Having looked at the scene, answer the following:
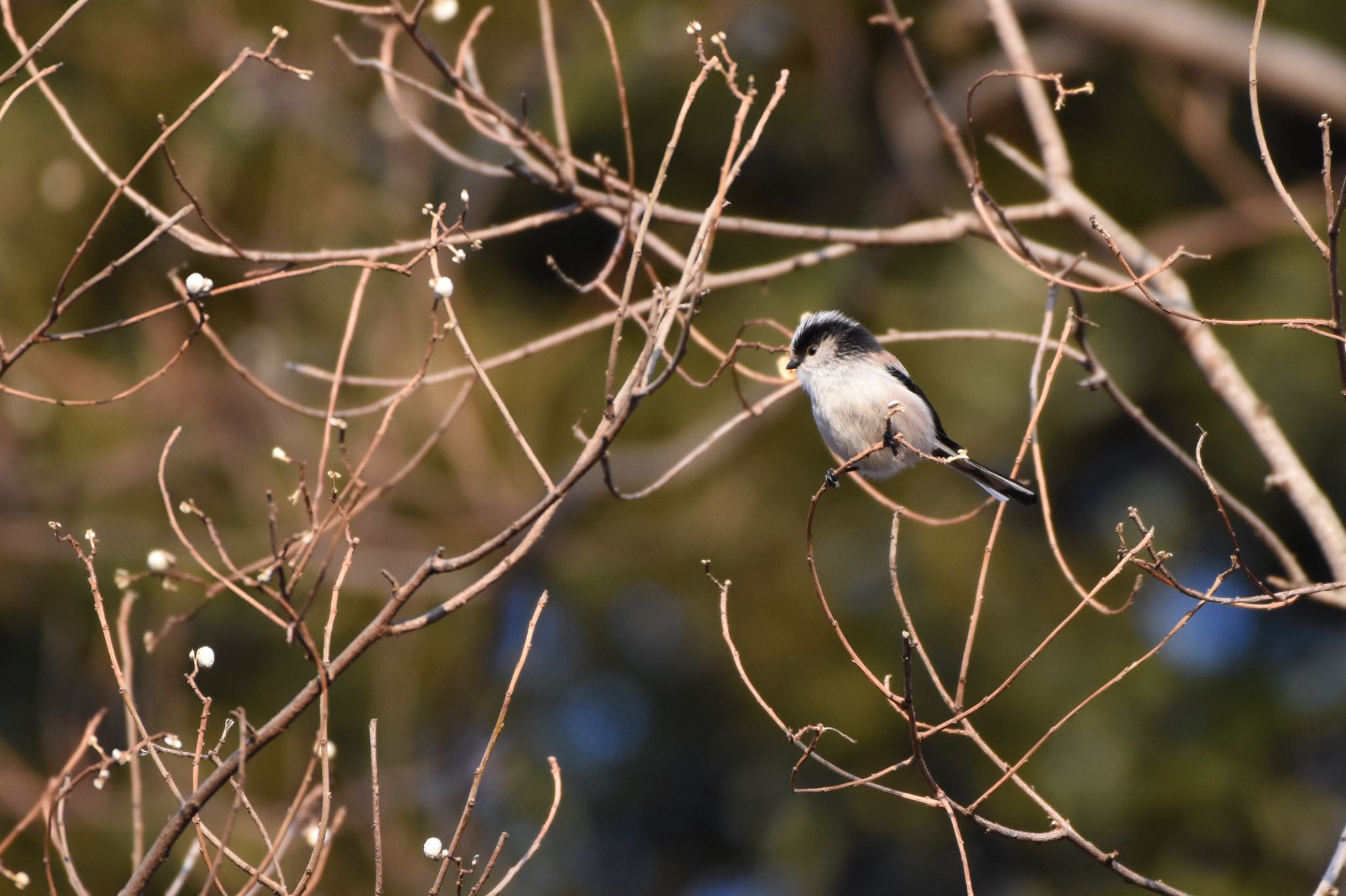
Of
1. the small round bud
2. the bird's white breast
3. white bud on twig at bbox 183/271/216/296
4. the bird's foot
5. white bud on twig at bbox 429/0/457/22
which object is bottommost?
the small round bud

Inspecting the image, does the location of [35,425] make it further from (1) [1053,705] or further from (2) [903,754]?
(1) [1053,705]

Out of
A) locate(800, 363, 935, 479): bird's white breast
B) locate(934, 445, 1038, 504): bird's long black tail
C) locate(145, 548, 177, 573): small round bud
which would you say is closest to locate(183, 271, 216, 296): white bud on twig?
locate(145, 548, 177, 573): small round bud

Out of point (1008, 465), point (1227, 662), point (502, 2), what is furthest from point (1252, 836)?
point (502, 2)

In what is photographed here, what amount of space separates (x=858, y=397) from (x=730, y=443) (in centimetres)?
345

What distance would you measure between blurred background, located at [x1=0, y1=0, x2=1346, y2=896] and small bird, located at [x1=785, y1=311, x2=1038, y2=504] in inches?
99.0

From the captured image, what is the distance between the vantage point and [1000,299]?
7.10 meters

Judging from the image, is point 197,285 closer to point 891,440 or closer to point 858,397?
point 891,440

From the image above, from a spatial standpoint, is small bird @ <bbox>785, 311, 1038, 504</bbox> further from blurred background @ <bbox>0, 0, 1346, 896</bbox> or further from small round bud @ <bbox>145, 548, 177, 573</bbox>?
blurred background @ <bbox>0, 0, 1346, 896</bbox>

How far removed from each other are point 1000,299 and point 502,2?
3593mm

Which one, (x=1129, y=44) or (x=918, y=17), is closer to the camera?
(x=1129, y=44)

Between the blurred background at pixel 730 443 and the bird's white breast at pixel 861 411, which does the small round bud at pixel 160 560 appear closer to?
the bird's white breast at pixel 861 411

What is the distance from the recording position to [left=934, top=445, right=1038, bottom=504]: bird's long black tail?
10.4 feet

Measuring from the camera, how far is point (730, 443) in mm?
6836

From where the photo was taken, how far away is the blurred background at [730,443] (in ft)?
22.3
